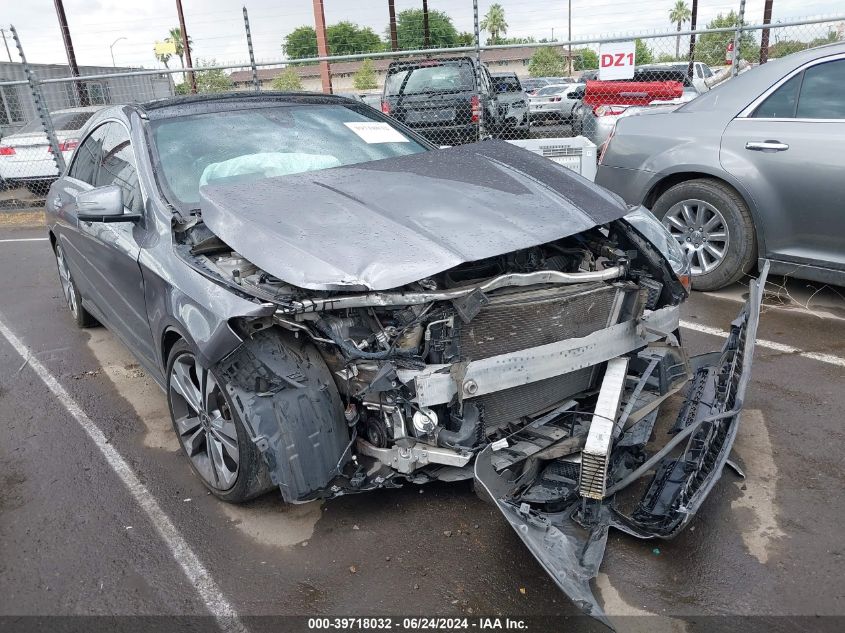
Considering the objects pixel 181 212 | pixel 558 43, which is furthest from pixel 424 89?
pixel 181 212

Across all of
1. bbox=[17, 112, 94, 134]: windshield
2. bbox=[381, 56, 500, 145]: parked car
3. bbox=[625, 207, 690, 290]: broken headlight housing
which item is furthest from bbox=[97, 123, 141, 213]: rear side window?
bbox=[17, 112, 94, 134]: windshield

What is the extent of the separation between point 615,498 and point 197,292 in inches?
76.0

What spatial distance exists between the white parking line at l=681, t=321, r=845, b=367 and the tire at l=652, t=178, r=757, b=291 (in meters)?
0.62

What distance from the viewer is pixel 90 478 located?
336 centimetres

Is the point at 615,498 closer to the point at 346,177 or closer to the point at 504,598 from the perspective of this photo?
the point at 504,598

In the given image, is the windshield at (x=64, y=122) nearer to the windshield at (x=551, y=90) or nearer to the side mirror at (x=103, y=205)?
the side mirror at (x=103, y=205)

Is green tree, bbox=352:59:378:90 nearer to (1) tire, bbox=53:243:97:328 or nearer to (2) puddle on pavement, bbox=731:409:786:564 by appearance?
(1) tire, bbox=53:243:97:328

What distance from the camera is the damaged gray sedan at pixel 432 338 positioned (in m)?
2.50

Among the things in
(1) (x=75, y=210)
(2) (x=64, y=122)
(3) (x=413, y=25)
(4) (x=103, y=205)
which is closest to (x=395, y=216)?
(4) (x=103, y=205)

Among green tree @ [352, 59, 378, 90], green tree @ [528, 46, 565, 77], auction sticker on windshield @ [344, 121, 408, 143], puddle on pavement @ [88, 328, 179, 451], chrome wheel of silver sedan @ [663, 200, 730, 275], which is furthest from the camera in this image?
green tree @ [528, 46, 565, 77]

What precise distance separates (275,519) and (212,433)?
0.47 m

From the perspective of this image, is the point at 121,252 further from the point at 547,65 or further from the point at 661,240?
the point at 547,65

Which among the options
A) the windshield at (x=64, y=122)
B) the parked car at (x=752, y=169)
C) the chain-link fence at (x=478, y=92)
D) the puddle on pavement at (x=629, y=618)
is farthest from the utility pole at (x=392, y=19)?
the puddle on pavement at (x=629, y=618)

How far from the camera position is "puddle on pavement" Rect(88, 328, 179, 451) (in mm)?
→ 3727
